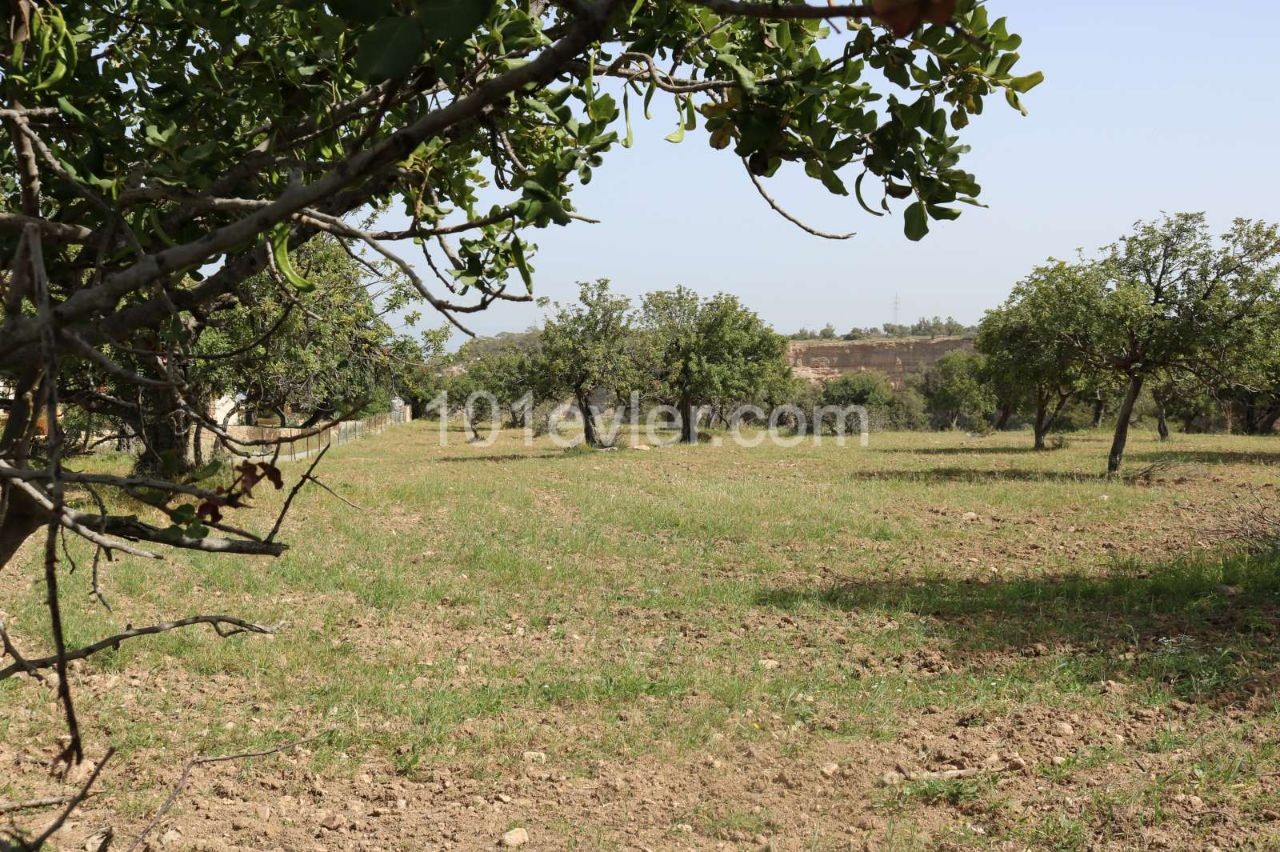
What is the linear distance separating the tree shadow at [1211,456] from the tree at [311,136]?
2184 centimetres

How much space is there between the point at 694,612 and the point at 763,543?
3545mm

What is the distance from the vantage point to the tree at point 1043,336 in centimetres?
1789

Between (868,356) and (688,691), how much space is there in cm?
10582

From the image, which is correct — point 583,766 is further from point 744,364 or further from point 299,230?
point 744,364

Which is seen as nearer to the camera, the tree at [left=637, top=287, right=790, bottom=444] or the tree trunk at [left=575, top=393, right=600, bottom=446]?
the tree trunk at [left=575, top=393, right=600, bottom=446]

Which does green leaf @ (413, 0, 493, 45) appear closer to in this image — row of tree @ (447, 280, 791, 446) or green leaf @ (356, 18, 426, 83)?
green leaf @ (356, 18, 426, 83)

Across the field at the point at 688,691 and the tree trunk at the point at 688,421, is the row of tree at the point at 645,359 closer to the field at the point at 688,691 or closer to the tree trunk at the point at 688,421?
the tree trunk at the point at 688,421

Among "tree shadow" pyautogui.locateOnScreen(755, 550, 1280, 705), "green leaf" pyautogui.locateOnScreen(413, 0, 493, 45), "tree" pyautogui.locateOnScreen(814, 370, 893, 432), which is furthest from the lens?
"tree" pyautogui.locateOnScreen(814, 370, 893, 432)

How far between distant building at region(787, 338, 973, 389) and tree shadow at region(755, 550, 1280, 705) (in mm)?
95520

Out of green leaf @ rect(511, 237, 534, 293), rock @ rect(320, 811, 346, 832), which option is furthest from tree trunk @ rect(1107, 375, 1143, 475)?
green leaf @ rect(511, 237, 534, 293)

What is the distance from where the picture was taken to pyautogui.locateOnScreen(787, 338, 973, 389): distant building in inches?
4119

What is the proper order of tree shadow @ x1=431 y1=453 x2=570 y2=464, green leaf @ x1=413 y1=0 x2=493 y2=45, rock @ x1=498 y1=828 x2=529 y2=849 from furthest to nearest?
tree shadow @ x1=431 y1=453 x2=570 y2=464, rock @ x1=498 y1=828 x2=529 y2=849, green leaf @ x1=413 y1=0 x2=493 y2=45

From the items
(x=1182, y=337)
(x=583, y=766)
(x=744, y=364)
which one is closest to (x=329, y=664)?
(x=583, y=766)

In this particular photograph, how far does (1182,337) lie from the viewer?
17078 millimetres
